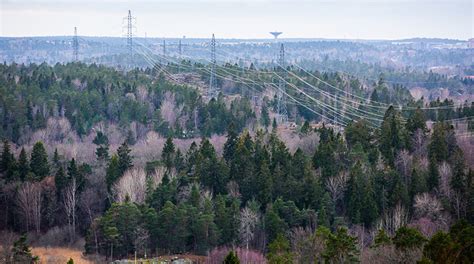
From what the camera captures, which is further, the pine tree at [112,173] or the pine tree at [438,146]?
the pine tree at [438,146]

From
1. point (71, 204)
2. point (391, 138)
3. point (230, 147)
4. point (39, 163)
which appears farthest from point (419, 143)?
point (39, 163)

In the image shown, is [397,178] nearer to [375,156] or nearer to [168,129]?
[375,156]

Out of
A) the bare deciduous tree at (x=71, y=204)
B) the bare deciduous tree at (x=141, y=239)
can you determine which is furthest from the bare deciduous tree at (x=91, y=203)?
the bare deciduous tree at (x=141, y=239)

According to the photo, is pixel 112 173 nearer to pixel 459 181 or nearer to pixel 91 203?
pixel 91 203

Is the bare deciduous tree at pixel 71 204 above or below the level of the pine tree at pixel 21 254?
below

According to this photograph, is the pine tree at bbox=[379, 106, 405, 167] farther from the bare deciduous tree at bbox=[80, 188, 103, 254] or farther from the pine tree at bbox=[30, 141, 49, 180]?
the pine tree at bbox=[30, 141, 49, 180]

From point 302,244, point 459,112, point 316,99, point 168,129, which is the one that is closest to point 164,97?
point 168,129

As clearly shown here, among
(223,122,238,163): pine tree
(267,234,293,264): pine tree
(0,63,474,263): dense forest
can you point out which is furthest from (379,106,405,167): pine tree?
(267,234,293,264): pine tree

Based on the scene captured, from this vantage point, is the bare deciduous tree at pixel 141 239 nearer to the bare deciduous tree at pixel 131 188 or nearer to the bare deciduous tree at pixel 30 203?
the bare deciduous tree at pixel 131 188
